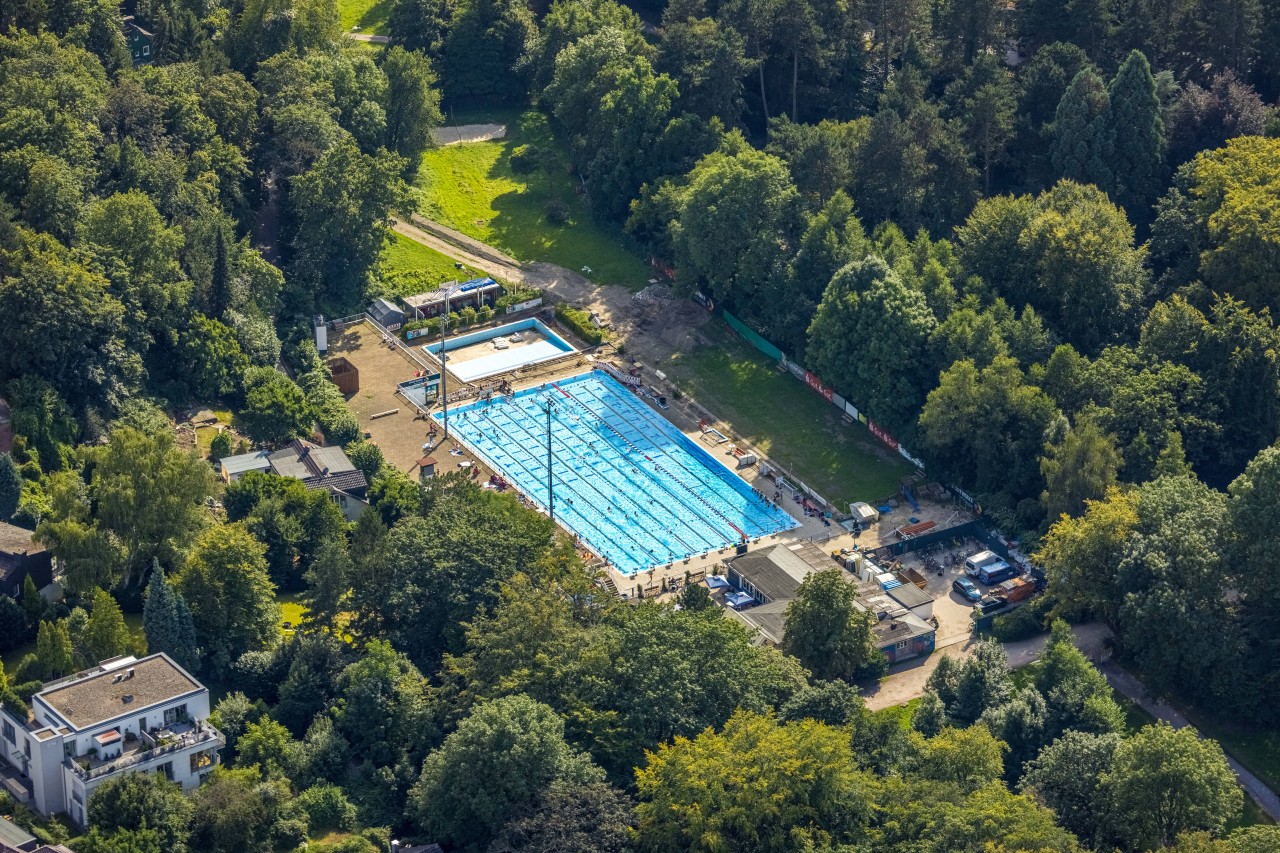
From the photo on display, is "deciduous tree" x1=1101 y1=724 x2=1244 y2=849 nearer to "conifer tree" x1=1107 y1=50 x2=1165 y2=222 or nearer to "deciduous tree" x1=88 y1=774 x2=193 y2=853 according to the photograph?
"deciduous tree" x1=88 y1=774 x2=193 y2=853

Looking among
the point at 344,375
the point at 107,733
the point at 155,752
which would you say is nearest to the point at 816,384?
the point at 344,375

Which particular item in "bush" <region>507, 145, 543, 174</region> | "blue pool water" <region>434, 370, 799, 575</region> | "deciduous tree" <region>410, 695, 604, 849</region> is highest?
"deciduous tree" <region>410, 695, 604, 849</region>

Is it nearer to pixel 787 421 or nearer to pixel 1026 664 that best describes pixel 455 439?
pixel 787 421

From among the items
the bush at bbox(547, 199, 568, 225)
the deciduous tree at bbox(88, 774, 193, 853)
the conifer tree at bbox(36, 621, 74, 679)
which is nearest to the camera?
the deciduous tree at bbox(88, 774, 193, 853)

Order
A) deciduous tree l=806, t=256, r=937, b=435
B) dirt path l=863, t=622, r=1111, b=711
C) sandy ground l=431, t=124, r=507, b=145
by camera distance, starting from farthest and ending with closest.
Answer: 1. sandy ground l=431, t=124, r=507, b=145
2. deciduous tree l=806, t=256, r=937, b=435
3. dirt path l=863, t=622, r=1111, b=711

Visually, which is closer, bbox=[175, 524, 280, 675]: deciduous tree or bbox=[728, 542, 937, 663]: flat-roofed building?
bbox=[175, 524, 280, 675]: deciduous tree

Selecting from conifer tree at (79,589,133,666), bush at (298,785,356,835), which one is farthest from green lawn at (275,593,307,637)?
bush at (298,785,356,835)

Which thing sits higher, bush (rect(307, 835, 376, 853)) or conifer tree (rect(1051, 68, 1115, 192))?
conifer tree (rect(1051, 68, 1115, 192))

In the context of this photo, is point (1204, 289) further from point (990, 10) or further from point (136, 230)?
point (136, 230)
